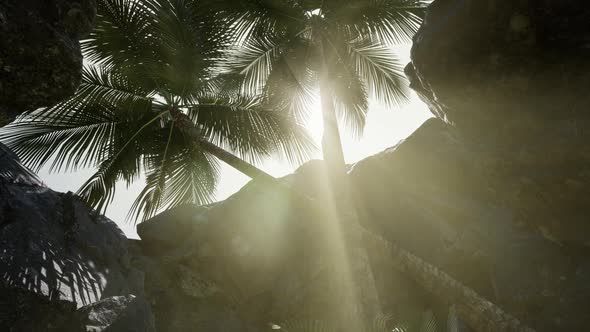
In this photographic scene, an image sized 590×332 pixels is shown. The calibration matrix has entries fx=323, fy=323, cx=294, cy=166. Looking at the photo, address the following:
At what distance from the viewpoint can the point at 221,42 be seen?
6.17 m

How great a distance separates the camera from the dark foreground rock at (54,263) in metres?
3.28

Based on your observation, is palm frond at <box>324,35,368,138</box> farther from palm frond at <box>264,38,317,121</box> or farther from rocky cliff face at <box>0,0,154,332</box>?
rocky cliff face at <box>0,0,154,332</box>

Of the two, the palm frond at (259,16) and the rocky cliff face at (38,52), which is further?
the palm frond at (259,16)

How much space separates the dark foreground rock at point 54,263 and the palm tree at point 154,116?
0.44 meters

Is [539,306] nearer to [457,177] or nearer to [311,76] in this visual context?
[457,177]

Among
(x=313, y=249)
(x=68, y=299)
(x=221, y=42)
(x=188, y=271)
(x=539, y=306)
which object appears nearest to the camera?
(x=68, y=299)

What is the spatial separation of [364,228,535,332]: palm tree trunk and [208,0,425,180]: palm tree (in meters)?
1.84

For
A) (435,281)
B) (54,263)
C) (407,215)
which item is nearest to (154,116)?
(54,263)

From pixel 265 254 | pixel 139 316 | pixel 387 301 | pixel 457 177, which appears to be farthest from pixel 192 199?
pixel 457 177

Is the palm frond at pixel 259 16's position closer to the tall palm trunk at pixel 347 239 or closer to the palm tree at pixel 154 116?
the palm tree at pixel 154 116

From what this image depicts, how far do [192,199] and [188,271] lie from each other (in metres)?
2.95

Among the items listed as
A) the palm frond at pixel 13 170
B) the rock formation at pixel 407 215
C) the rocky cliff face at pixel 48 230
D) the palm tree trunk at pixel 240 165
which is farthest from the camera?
the palm tree trunk at pixel 240 165

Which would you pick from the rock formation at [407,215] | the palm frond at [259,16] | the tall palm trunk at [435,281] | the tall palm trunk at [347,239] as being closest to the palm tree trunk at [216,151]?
the tall palm trunk at [435,281]

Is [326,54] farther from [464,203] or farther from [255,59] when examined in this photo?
[464,203]
